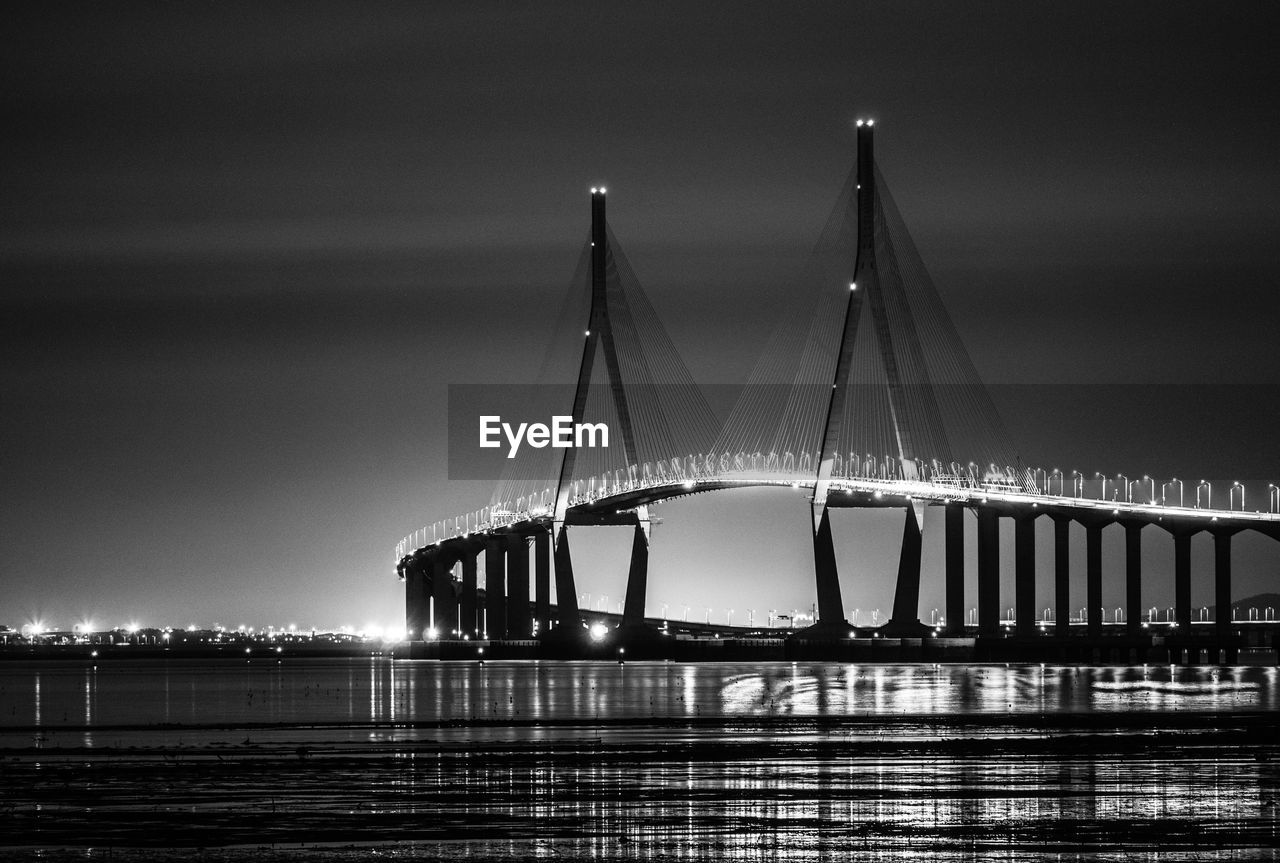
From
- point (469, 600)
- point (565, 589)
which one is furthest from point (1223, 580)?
point (469, 600)

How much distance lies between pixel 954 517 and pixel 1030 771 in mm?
69620

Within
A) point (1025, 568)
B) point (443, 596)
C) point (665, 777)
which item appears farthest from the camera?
point (443, 596)

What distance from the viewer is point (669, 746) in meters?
39.4

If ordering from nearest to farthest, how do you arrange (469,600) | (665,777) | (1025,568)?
(665,777), (1025,568), (469,600)

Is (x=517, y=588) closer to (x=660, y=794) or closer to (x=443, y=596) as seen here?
(x=443, y=596)

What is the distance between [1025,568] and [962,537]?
636 cm

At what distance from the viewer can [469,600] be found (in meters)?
144

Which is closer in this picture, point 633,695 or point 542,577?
point 633,695

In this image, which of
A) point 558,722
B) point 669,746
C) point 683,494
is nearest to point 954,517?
point 683,494

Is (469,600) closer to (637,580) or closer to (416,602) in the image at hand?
(416,602)

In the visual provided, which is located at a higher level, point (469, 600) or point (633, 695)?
point (633, 695)

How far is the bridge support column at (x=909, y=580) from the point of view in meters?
96.8

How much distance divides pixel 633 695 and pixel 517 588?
63.7 m

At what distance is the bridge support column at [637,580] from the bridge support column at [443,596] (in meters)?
28.5
